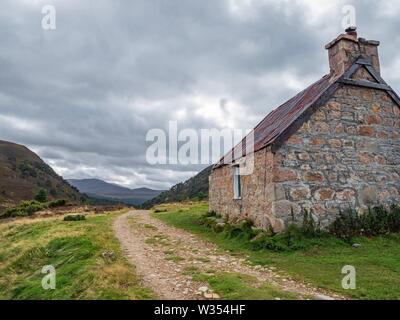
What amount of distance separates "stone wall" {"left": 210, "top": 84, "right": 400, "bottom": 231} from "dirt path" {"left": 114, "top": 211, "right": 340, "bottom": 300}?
2541mm

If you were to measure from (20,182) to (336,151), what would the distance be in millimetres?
78240

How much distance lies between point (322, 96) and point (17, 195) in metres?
68.3

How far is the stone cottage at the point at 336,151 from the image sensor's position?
1084 centimetres

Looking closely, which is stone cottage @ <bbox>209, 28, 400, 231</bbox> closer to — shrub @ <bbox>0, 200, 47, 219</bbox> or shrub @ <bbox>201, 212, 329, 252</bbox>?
shrub @ <bbox>201, 212, 329, 252</bbox>

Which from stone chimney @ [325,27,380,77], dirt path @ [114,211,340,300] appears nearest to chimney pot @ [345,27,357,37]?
stone chimney @ [325,27,380,77]

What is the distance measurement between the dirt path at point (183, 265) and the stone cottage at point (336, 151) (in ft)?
8.34

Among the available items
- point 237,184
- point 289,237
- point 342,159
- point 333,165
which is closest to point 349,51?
point 342,159

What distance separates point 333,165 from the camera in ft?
37.3

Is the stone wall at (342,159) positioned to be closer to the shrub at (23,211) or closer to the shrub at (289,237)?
the shrub at (289,237)

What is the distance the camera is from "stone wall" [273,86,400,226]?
10.8m

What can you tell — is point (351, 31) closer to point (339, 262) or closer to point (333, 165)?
point (333, 165)

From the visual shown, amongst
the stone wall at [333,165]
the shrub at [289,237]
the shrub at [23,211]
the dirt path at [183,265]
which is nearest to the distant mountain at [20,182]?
the shrub at [23,211]

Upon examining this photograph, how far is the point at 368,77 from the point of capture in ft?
41.1

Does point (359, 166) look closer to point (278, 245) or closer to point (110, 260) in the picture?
point (278, 245)
